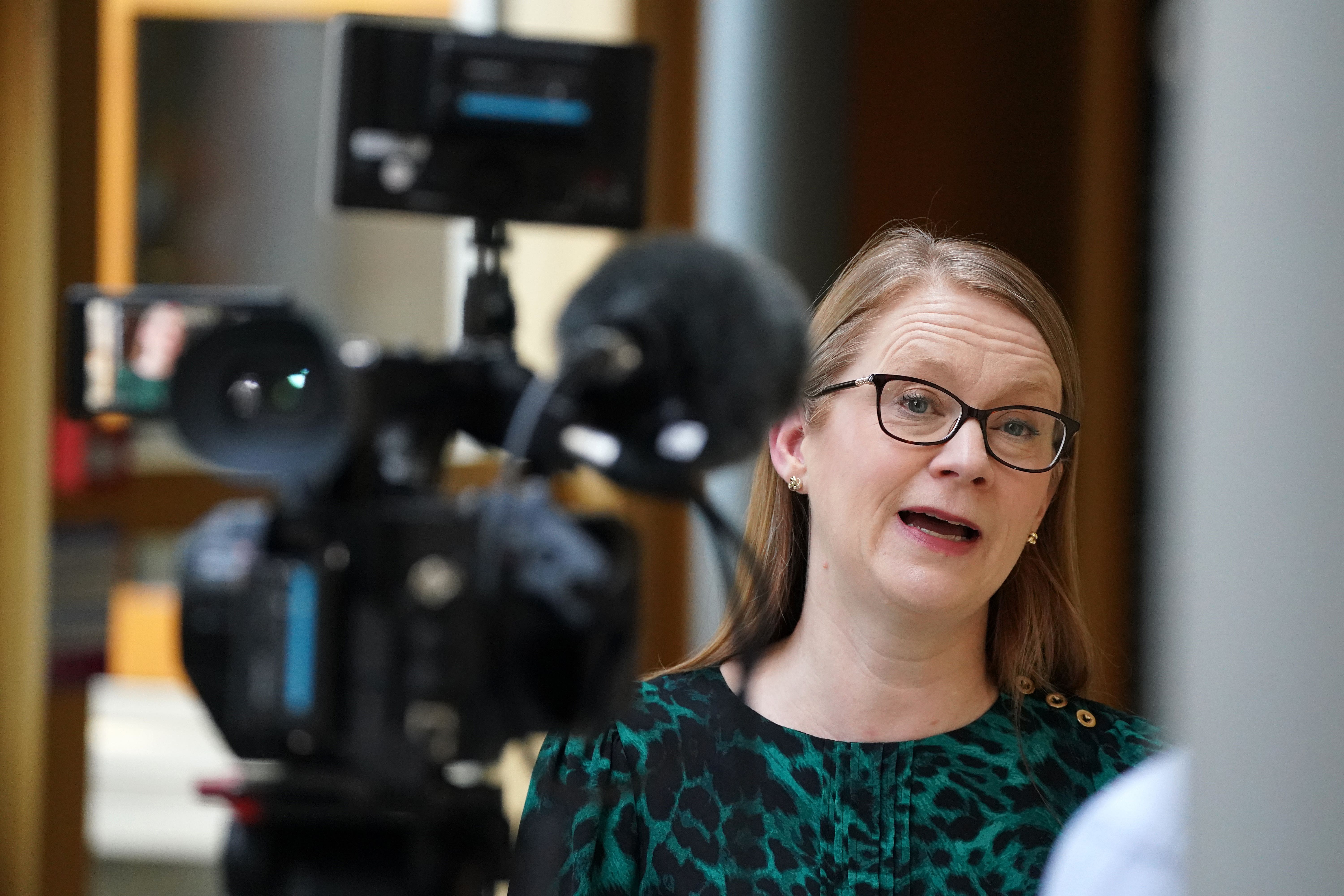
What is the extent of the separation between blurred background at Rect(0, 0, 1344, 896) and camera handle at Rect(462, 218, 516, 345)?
582mm

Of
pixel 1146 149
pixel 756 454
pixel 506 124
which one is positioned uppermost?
pixel 1146 149

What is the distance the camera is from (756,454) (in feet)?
2.96

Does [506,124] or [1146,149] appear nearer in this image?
[506,124]

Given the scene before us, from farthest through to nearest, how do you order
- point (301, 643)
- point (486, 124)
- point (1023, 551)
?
1. point (1023, 551)
2. point (486, 124)
3. point (301, 643)

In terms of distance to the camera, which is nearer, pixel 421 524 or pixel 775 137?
pixel 421 524

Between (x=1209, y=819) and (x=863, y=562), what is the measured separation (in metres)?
0.62

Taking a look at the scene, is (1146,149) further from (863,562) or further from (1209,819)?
(1209,819)

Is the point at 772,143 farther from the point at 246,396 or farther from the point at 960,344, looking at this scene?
the point at 246,396

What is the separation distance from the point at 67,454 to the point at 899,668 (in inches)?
67.2

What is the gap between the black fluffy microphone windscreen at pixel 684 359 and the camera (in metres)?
0.86

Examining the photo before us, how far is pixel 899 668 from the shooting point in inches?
54.8

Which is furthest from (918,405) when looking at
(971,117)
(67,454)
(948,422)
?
(971,117)

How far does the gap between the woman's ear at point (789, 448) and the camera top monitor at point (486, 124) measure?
554 mm

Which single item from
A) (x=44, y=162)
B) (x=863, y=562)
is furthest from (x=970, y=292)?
(x=44, y=162)
